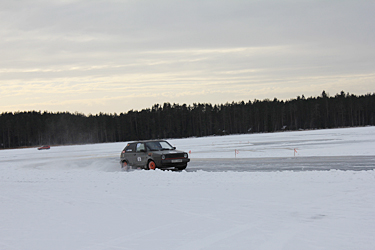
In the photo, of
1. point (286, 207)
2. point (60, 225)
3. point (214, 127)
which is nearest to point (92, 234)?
point (60, 225)

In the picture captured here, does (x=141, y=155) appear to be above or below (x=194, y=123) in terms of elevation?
below

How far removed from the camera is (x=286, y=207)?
26.8 feet

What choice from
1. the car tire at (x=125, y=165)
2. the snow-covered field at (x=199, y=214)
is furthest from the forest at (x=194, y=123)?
the snow-covered field at (x=199, y=214)

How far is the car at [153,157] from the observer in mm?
18391

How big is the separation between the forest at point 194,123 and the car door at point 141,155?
125m

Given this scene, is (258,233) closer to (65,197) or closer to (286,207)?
(286,207)

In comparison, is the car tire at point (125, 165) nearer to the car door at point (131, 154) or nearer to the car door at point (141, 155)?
the car door at point (131, 154)

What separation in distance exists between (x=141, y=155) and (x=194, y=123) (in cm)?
13778

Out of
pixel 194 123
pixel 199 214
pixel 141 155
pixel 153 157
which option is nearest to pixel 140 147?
pixel 141 155

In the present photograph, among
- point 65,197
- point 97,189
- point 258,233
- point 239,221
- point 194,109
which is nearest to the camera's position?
point 258,233

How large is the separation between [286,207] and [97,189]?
669 centimetres

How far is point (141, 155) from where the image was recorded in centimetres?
1947

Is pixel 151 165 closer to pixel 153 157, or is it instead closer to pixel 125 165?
pixel 153 157

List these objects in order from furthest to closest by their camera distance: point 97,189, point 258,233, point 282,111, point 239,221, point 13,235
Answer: point 282,111 → point 97,189 → point 239,221 → point 13,235 → point 258,233
